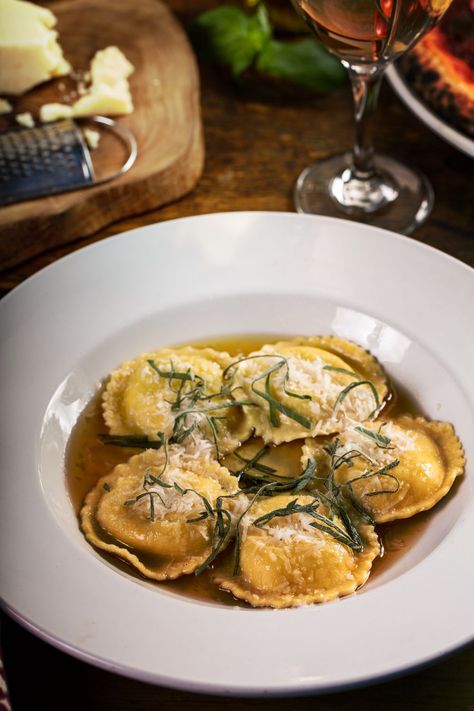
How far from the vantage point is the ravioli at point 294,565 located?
2.19 metres

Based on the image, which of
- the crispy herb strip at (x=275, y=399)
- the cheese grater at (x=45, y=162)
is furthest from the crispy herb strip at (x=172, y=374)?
the cheese grater at (x=45, y=162)

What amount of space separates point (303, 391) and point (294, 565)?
619 mm

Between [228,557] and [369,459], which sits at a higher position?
[369,459]

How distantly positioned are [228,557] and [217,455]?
1.15ft

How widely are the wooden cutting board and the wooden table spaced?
8 cm

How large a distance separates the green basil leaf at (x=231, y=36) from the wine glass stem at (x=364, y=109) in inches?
31.1

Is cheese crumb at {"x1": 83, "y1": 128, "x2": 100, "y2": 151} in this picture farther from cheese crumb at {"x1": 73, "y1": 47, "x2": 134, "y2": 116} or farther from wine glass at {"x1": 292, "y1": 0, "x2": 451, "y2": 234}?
wine glass at {"x1": 292, "y1": 0, "x2": 451, "y2": 234}

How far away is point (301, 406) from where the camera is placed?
268 centimetres

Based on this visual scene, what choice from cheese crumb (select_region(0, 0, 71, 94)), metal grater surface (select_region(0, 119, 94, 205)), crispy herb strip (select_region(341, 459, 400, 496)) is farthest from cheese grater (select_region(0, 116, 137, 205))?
crispy herb strip (select_region(341, 459, 400, 496))

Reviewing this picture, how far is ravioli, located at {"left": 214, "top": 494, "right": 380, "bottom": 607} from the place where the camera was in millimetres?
2189

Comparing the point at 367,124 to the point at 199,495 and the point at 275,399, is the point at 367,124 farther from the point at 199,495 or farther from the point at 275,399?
the point at 199,495

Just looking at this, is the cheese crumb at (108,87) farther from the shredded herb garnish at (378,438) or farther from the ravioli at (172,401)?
the shredded herb garnish at (378,438)

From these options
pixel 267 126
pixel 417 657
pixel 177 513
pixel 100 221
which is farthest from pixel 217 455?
pixel 267 126

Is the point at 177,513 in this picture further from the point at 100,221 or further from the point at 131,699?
the point at 100,221
